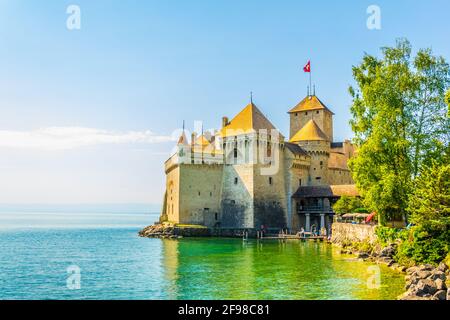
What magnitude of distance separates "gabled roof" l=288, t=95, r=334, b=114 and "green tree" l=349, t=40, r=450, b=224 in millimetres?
36150

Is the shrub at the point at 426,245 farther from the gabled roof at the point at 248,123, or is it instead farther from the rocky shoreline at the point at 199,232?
the gabled roof at the point at 248,123

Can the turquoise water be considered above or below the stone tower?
below

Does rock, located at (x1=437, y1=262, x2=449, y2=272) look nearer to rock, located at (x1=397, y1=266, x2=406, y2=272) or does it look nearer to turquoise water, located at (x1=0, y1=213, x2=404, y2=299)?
turquoise water, located at (x1=0, y1=213, x2=404, y2=299)

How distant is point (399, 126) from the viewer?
2627cm

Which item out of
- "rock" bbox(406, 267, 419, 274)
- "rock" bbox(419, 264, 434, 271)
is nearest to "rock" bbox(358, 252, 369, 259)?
"rock" bbox(406, 267, 419, 274)

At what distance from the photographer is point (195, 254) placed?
3288 cm

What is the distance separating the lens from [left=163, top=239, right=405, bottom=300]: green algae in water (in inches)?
720

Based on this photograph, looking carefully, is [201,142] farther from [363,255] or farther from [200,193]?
[363,255]

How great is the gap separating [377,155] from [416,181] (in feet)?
9.38

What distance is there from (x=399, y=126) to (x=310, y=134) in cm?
3108

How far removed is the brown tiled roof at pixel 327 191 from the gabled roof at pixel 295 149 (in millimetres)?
4119
